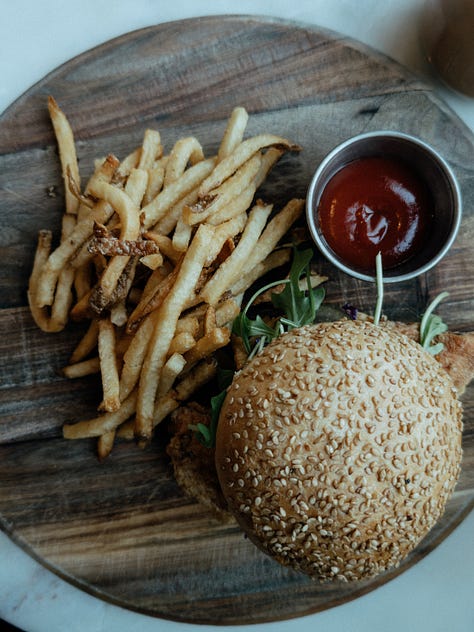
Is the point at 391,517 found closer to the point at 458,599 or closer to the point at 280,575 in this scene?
the point at 280,575

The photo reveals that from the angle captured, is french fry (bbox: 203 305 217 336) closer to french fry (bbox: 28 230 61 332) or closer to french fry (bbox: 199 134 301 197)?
french fry (bbox: 199 134 301 197)

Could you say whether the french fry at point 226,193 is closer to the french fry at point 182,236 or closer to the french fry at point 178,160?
the french fry at point 182,236

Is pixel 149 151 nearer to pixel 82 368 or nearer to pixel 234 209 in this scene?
pixel 234 209

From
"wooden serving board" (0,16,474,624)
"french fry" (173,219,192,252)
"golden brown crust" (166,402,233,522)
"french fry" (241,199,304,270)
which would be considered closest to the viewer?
"french fry" (173,219,192,252)

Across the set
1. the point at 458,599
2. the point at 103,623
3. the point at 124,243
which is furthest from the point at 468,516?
the point at 124,243

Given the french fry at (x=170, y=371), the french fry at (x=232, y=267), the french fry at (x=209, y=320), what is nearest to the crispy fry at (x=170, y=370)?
the french fry at (x=170, y=371)

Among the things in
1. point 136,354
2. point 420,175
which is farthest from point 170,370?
point 420,175

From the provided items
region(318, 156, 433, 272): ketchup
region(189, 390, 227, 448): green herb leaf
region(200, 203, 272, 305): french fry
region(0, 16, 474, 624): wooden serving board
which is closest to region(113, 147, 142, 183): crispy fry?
region(0, 16, 474, 624): wooden serving board

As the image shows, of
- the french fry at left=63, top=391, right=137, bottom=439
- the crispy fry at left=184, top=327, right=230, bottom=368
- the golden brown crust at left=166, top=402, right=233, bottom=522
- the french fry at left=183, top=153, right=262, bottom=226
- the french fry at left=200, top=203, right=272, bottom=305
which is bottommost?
the golden brown crust at left=166, top=402, right=233, bottom=522

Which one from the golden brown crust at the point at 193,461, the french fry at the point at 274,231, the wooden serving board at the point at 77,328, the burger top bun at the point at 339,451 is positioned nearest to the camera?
the burger top bun at the point at 339,451
